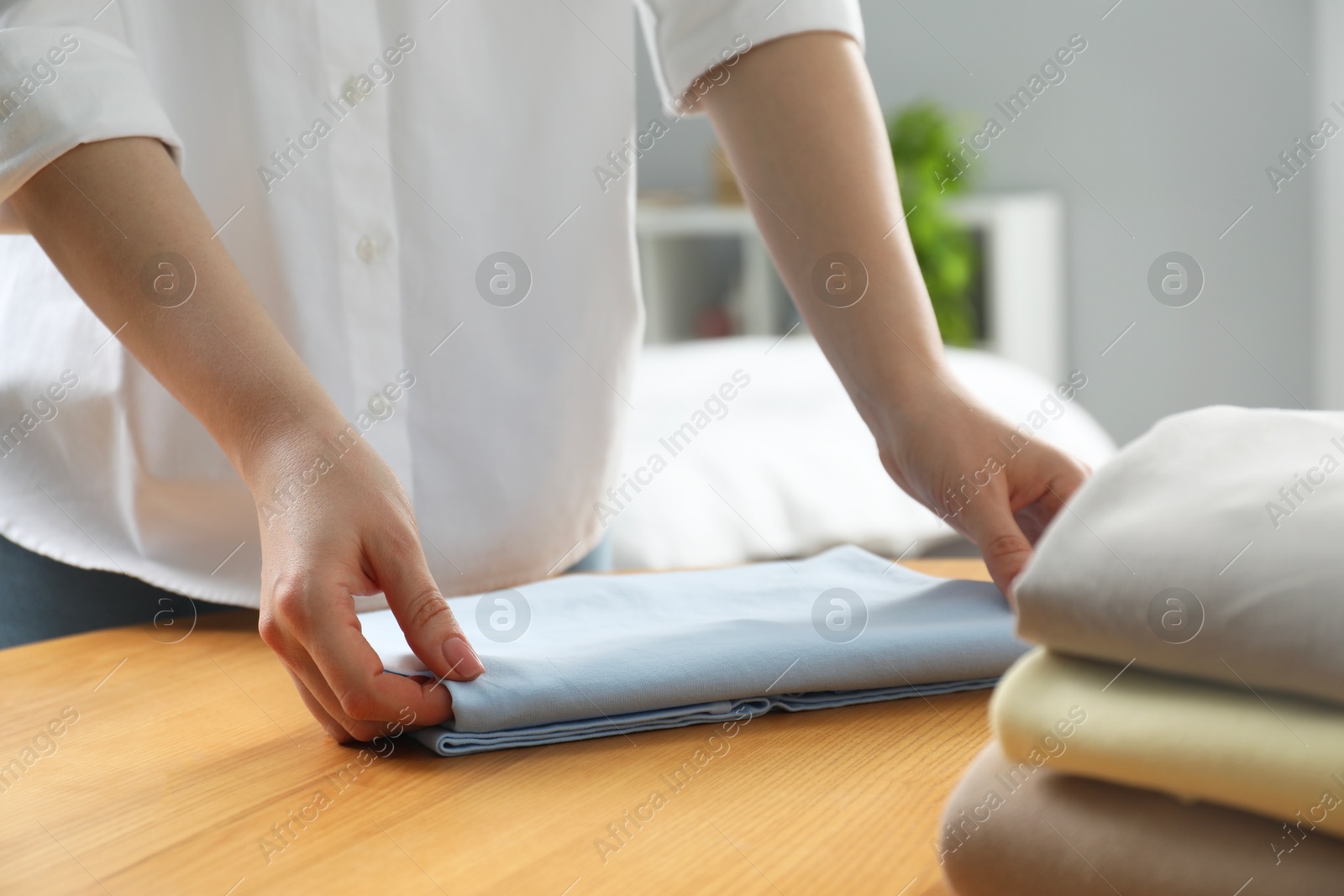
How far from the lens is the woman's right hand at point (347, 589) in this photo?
502 millimetres

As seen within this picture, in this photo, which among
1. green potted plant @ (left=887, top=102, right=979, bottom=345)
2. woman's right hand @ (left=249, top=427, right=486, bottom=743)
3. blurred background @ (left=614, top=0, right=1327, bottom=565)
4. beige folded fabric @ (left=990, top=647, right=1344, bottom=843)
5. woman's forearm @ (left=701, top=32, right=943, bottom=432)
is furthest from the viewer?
green potted plant @ (left=887, top=102, right=979, bottom=345)

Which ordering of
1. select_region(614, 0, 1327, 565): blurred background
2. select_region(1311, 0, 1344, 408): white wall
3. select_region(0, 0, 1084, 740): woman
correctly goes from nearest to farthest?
1. select_region(0, 0, 1084, 740): woman
2. select_region(1311, 0, 1344, 408): white wall
3. select_region(614, 0, 1327, 565): blurred background

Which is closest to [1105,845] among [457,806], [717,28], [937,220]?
[457,806]

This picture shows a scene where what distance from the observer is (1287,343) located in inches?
134

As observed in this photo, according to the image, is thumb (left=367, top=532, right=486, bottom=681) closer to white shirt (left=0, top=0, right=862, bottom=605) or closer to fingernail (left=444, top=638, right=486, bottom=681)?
fingernail (left=444, top=638, right=486, bottom=681)

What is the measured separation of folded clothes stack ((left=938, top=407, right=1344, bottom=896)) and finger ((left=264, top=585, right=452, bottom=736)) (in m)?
0.26

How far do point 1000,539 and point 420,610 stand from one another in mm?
325

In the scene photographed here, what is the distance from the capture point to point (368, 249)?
0.82m

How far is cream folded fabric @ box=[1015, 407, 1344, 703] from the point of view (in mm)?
297

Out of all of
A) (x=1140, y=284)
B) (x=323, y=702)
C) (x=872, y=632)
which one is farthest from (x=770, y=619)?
(x=1140, y=284)

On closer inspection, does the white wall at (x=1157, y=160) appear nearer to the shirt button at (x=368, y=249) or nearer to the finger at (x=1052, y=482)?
the finger at (x=1052, y=482)

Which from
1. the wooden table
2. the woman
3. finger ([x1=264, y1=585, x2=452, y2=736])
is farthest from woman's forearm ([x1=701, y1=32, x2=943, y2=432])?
finger ([x1=264, y1=585, x2=452, y2=736])

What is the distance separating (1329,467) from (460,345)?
63 centimetres

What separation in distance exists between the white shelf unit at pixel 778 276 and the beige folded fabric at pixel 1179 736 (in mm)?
2956
